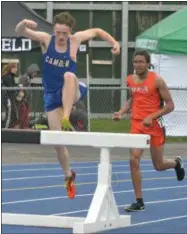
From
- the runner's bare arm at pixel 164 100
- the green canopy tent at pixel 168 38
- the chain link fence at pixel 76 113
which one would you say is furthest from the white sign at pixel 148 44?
the runner's bare arm at pixel 164 100

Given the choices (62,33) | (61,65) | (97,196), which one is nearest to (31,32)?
(62,33)

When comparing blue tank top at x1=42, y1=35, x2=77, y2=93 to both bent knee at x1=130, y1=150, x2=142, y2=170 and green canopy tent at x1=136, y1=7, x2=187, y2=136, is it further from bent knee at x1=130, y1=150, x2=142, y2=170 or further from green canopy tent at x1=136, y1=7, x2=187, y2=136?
green canopy tent at x1=136, y1=7, x2=187, y2=136

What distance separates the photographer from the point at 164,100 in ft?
32.2

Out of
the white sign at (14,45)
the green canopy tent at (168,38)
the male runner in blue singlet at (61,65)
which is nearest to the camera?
the male runner in blue singlet at (61,65)

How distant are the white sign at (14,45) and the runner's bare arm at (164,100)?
11.0 m

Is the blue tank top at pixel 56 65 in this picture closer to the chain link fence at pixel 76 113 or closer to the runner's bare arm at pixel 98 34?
the runner's bare arm at pixel 98 34

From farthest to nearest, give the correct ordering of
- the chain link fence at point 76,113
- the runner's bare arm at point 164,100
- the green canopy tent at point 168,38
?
1. the green canopy tent at point 168,38
2. the chain link fence at point 76,113
3. the runner's bare arm at point 164,100

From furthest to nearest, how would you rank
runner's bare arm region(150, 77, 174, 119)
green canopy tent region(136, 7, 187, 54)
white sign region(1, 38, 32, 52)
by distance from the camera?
green canopy tent region(136, 7, 187, 54)
white sign region(1, 38, 32, 52)
runner's bare arm region(150, 77, 174, 119)

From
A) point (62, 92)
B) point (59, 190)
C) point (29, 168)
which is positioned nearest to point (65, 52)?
point (62, 92)

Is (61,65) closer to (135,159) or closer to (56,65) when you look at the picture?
(56,65)

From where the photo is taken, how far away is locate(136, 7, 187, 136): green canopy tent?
2120cm

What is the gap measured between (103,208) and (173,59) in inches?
544

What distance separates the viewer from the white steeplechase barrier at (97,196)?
7930 millimetres

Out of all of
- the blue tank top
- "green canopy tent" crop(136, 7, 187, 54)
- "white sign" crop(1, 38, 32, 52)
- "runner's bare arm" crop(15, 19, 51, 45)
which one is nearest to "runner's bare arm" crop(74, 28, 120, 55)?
the blue tank top
